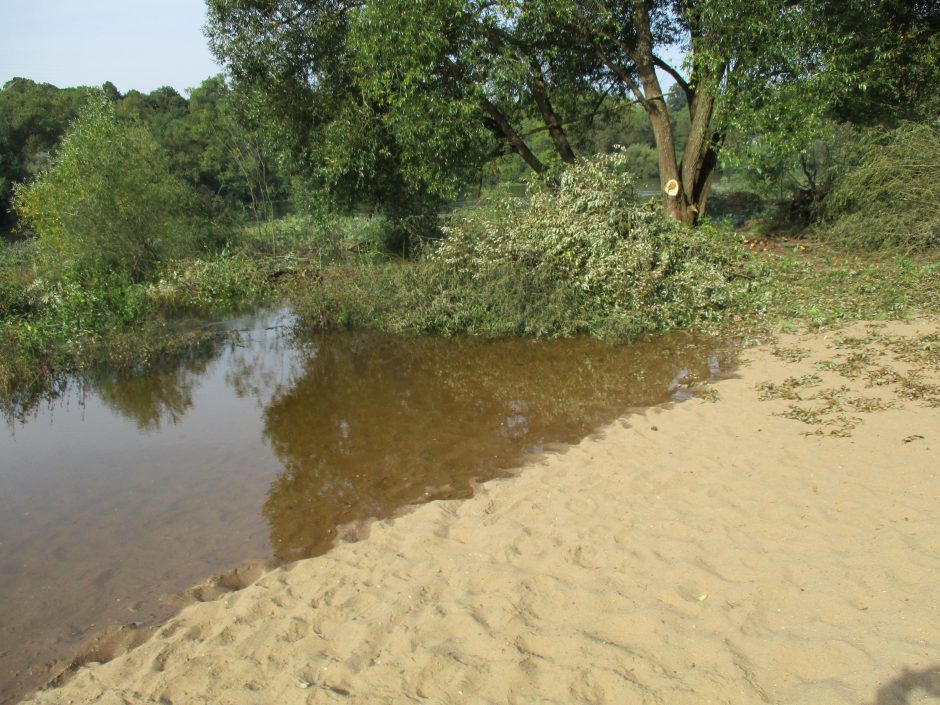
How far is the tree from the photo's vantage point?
1193 centimetres

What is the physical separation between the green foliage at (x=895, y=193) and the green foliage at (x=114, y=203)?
592 inches

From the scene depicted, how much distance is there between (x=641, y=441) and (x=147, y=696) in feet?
14.5

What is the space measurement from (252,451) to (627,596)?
4931 mm

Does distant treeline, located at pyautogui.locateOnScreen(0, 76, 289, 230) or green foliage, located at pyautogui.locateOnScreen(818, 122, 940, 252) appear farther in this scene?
distant treeline, located at pyautogui.locateOnScreen(0, 76, 289, 230)

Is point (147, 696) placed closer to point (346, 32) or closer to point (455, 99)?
point (455, 99)

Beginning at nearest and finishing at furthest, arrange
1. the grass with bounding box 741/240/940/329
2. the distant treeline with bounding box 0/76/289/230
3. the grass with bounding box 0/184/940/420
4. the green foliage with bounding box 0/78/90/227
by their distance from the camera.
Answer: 1. the grass with bounding box 741/240/940/329
2. the grass with bounding box 0/184/940/420
3. the distant treeline with bounding box 0/76/289/230
4. the green foliage with bounding box 0/78/90/227

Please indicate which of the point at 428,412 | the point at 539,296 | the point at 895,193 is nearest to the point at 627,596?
the point at 428,412

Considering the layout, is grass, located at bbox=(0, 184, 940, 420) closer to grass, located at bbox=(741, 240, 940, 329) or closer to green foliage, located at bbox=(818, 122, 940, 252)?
grass, located at bbox=(741, 240, 940, 329)

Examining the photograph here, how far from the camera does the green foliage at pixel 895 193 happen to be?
11758 millimetres

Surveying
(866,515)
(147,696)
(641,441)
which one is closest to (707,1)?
(641,441)

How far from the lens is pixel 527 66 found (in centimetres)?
1330

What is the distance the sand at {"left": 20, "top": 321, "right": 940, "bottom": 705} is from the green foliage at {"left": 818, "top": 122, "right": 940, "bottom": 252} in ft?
24.0

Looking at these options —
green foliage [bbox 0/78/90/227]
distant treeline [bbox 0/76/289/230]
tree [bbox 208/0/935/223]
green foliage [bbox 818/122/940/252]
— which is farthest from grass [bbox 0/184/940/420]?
green foliage [bbox 0/78/90/227]

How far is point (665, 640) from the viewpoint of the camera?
3508 millimetres
